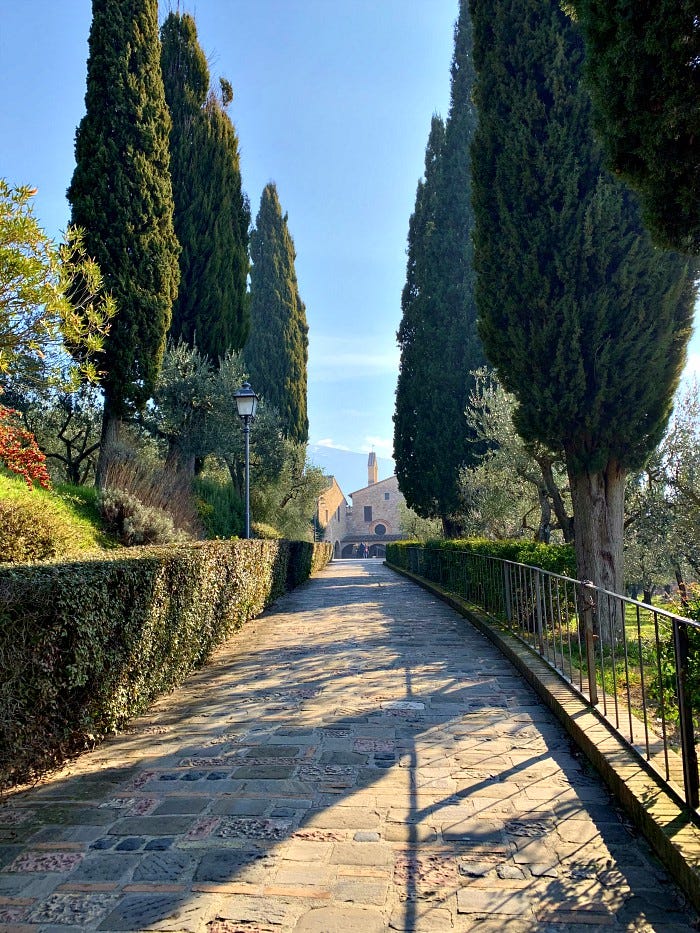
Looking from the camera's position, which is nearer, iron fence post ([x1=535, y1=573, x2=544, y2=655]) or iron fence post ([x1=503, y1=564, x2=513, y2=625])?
iron fence post ([x1=535, y1=573, x2=544, y2=655])

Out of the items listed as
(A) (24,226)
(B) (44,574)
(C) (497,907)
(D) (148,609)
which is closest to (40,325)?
(A) (24,226)

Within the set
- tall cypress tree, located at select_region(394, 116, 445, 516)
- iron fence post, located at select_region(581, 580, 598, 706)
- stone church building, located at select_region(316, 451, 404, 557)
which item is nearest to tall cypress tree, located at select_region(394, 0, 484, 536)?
tall cypress tree, located at select_region(394, 116, 445, 516)

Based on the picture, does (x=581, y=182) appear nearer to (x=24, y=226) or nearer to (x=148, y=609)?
(x=24, y=226)

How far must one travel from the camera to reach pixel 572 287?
8977 mm

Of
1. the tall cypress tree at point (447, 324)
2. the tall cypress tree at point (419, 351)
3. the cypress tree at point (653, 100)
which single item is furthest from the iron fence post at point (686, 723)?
the tall cypress tree at point (419, 351)

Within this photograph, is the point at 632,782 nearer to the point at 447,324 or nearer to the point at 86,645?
the point at 86,645

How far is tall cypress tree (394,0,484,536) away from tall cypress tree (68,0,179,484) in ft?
37.1

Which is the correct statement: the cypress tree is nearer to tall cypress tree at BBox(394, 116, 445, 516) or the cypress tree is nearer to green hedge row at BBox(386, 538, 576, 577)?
green hedge row at BBox(386, 538, 576, 577)

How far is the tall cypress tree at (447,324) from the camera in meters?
21.8

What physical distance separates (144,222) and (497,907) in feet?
41.9

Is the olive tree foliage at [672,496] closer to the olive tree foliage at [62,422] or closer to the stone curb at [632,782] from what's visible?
the stone curb at [632,782]

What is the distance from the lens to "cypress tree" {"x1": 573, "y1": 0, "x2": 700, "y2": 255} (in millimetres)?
3822

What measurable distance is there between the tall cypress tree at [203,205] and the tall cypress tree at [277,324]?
10.8m

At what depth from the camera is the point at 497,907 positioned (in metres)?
2.47
